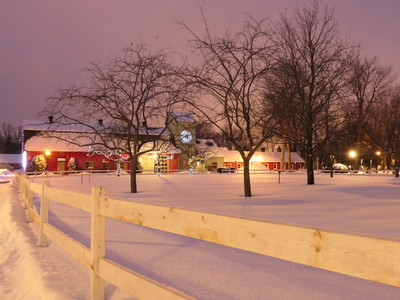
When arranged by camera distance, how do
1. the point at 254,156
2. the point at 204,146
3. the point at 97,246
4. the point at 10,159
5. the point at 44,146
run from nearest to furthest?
the point at 97,246 → the point at 44,146 → the point at 204,146 → the point at 254,156 → the point at 10,159

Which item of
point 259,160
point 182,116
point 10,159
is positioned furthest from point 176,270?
point 10,159

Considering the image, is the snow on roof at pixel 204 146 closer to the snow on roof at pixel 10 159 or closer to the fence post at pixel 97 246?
the snow on roof at pixel 10 159

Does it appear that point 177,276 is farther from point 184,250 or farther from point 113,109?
point 113,109

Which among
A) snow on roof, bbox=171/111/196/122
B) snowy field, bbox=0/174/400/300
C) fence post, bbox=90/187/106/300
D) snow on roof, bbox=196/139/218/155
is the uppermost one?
snow on roof, bbox=196/139/218/155

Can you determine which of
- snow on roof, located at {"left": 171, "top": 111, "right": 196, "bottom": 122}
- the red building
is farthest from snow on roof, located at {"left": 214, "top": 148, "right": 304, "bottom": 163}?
snow on roof, located at {"left": 171, "top": 111, "right": 196, "bottom": 122}

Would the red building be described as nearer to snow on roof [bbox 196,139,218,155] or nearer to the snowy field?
snow on roof [bbox 196,139,218,155]

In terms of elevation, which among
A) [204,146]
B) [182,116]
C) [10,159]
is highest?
[204,146]

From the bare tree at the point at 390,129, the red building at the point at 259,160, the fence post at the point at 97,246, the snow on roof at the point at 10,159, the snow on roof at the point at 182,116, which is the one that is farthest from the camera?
the snow on roof at the point at 10,159

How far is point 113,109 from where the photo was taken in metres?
17.7

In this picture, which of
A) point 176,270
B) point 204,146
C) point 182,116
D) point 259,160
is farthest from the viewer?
point 259,160

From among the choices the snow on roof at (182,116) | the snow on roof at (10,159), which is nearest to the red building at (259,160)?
the snow on roof at (10,159)

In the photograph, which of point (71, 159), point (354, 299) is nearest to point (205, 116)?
point (354, 299)

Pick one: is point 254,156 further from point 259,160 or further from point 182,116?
point 182,116

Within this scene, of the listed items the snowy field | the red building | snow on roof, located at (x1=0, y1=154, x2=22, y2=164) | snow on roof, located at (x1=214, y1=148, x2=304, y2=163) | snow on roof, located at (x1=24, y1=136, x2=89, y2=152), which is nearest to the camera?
the snowy field
